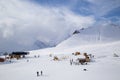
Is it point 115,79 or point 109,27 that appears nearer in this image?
point 115,79

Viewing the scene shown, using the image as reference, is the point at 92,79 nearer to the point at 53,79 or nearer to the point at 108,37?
the point at 53,79

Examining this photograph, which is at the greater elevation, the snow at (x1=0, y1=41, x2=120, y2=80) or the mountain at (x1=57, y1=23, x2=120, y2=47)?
the mountain at (x1=57, y1=23, x2=120, y2=47)

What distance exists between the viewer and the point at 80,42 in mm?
122062

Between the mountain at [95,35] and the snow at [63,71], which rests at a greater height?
the mountain at [95,35]

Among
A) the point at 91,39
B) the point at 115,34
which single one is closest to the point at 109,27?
the point at 115,34

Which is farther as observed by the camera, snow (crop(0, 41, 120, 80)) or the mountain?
the mountain

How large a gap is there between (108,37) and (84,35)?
17596 millimetres

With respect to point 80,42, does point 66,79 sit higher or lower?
lower

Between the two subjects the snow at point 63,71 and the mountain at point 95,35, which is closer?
the snow at point 63,71

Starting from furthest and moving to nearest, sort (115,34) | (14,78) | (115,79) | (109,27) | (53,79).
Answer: (109,27)
(115,34)
(14,78)
(53,79)
(115,79)

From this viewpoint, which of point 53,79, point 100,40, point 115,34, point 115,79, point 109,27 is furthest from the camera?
point 109,27

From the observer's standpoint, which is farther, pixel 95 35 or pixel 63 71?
pixel 95 35

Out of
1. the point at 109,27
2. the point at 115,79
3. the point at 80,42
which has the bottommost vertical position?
the point at 115,79

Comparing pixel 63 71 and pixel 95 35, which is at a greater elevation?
pixel 95 35
